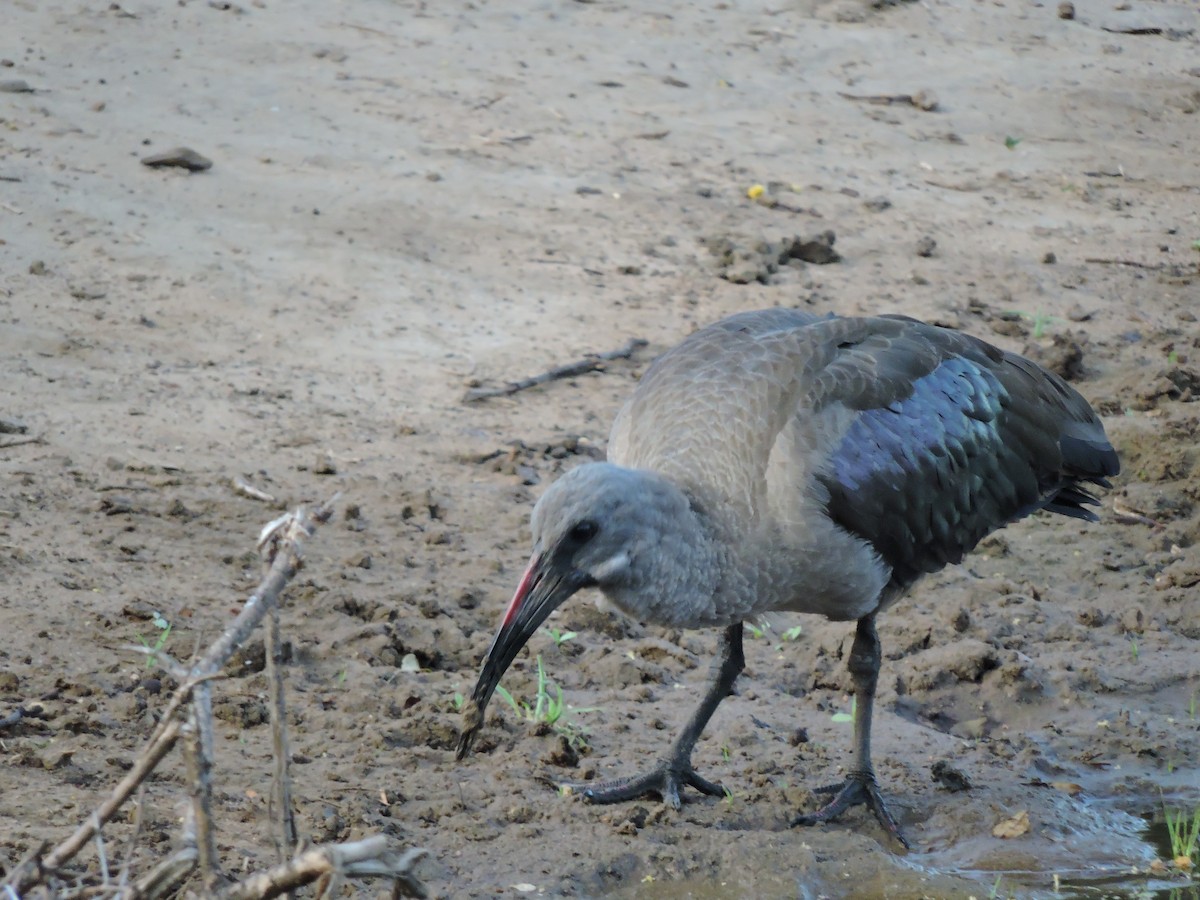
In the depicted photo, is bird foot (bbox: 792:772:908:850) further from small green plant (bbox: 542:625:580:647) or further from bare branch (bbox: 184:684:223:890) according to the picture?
bare branch (bbox: 184:684:223:890)

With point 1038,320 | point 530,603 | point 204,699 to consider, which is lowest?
point 1038,320

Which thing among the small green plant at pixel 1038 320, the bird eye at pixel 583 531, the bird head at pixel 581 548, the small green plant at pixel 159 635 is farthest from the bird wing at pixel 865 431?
the small green plant at pixel 1038 320

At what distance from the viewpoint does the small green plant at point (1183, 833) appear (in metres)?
5.41

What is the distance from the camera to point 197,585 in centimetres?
581

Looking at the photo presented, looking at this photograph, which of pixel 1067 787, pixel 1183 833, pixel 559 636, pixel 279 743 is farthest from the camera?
pixel 559 636

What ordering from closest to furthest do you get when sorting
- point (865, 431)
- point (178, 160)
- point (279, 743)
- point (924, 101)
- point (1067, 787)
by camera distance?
point (279, 743), point (865, 431), point (1067, 787), point (178, 160), point (924, 101)

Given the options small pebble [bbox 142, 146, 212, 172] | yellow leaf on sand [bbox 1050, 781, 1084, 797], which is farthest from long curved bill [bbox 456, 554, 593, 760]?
small pebble [bbox 142, 146, 212, 172]

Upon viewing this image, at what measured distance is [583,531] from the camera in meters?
4.25

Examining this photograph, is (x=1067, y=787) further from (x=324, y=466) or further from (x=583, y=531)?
(x=324, y=466)

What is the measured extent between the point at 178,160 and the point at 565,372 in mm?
2705

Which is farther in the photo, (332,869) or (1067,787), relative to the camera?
(1067,787)

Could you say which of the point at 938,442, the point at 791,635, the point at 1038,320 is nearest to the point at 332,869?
the point at 938,442

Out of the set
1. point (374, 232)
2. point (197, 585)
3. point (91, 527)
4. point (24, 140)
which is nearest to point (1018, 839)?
point (197, 585)

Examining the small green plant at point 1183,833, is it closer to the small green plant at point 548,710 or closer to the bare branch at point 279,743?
the small green plant at point 548,710
